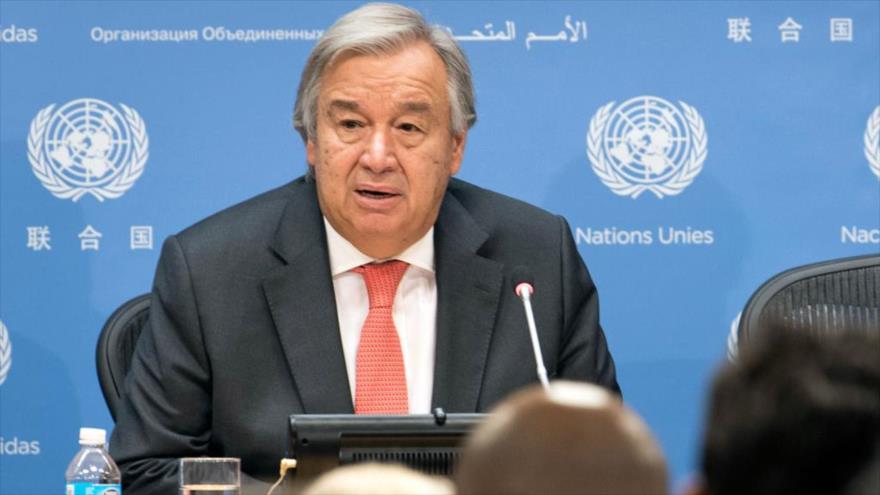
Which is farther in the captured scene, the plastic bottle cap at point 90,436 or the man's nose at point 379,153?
the man's nose at point 379,153

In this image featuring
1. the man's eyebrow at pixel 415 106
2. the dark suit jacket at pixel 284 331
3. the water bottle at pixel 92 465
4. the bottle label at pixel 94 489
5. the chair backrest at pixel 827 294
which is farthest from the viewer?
the chair backrest at pixel 827 294

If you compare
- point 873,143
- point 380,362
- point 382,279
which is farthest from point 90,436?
point 873,143

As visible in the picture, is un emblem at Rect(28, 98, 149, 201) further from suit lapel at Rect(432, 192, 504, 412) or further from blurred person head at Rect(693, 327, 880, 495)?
blurred person head at Rect(693, 327, 880, 495)

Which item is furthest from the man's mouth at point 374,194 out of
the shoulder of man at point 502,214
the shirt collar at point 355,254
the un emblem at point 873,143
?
the un emblem at point 873,143

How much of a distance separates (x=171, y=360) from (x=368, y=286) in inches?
16.7

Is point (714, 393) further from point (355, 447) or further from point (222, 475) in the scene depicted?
point (222, 475)

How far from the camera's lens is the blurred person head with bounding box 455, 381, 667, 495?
0.60 m

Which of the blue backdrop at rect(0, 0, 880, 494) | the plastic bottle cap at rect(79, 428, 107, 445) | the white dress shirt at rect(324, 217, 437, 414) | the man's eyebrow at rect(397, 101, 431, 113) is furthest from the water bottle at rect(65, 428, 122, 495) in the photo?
the blue backdrop at rect(0, 0, 880, 494)

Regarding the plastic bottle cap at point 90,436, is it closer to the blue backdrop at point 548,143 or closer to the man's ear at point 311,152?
the man's ear at point 311,152

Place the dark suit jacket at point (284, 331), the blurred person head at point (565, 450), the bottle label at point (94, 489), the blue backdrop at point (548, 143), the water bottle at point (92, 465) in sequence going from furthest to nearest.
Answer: the blue backdrop at point (548, 143), the dark suit jacket at point (284, 331), the water bottle at point (92, 465), the bottle label at point (94, 489), the blurred person head at point (565, 450)

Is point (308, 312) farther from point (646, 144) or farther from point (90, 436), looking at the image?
point (646, 144)

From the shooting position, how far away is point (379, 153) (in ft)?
9.49

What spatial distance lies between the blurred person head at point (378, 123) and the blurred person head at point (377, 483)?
226cm

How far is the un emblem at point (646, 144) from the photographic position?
12.6ft
